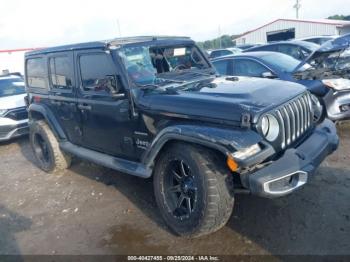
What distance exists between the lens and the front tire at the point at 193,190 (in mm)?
3207

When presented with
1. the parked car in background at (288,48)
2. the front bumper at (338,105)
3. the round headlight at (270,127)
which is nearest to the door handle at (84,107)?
the round headlight at (270,127)

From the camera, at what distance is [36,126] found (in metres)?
6.01

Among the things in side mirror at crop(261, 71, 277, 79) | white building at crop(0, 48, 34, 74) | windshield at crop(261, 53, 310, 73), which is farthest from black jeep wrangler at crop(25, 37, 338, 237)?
white building at crop(0, 48, 34, 74)

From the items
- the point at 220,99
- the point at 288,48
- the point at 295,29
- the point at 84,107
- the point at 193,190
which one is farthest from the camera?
the point at 295,29

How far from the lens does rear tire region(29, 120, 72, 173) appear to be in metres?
5.82

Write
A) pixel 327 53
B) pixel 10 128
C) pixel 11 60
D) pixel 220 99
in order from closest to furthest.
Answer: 1. pixel 220 99
2. pixel 327 53
3. pixel 10 128
4. pixel 11 60

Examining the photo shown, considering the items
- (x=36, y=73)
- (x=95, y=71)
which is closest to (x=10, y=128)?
(x=36, y=73)

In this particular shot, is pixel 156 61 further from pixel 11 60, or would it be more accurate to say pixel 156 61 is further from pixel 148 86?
pixel 11 60

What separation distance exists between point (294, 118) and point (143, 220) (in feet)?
6.81

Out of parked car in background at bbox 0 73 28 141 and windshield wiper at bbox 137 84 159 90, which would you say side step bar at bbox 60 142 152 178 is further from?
parked car in background at bbox 0 73 28 141

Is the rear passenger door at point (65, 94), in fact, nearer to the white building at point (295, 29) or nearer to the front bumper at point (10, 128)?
the front bumper at point (10, 128)

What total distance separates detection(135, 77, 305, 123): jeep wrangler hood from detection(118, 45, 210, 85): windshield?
1.11 ft

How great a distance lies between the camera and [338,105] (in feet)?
19.9

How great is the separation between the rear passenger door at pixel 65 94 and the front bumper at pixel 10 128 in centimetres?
306
